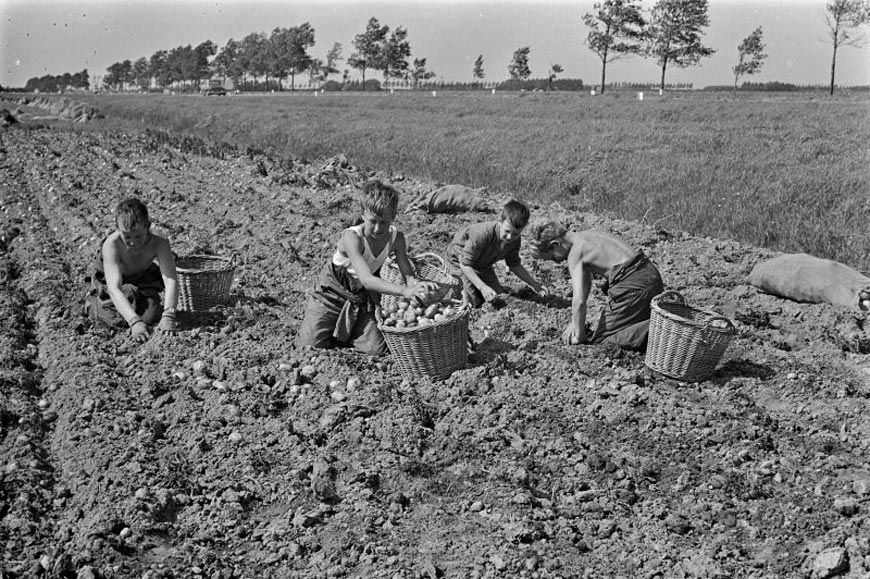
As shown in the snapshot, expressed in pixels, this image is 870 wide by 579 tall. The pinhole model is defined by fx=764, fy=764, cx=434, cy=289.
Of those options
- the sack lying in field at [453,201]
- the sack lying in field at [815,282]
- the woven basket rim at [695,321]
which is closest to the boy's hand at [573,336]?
the woven basket rim at [695,321]

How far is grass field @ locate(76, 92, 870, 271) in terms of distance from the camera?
9.23 m

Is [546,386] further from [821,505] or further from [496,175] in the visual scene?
[496,175]

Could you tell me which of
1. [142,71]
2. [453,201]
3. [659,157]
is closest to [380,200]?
[453,201]

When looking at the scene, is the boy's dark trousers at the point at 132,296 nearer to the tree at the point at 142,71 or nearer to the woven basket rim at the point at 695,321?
the woven basket rim at the point at 695,321

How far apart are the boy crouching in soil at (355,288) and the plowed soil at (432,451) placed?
0.19 m

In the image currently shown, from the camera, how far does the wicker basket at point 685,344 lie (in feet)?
15.5

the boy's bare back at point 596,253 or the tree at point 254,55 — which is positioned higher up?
the tree at point 254,55

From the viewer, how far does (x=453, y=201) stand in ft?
32.7

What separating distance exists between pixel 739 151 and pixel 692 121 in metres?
6.76

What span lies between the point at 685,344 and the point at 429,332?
160 centimetres

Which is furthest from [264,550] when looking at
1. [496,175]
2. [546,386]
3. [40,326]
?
[496,175]

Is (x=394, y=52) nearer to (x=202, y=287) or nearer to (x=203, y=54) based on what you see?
(x=203, y=54)

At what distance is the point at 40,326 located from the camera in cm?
629

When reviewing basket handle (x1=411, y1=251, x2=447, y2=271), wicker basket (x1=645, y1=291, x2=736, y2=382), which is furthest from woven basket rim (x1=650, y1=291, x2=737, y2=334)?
basket handle (x1=411, y1=251, x2=447, y2=271)
